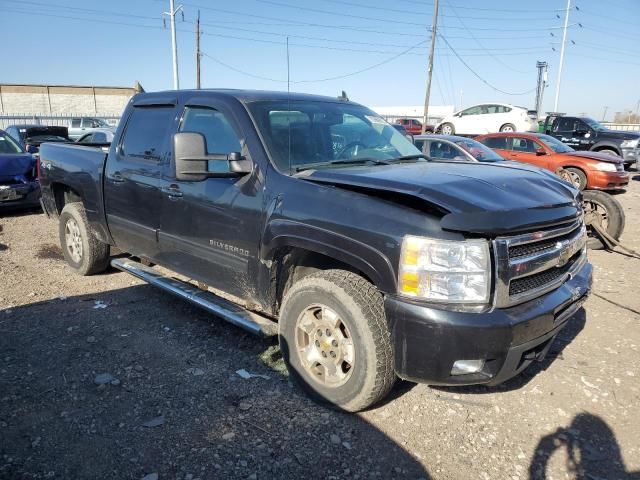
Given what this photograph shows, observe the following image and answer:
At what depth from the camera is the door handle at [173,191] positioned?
12.5ft

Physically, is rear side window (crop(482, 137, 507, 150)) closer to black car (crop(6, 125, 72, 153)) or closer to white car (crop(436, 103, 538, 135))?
white car (crop(436, 103, 538, 135))

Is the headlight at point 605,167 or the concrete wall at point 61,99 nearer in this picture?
the headlight at point 605,167

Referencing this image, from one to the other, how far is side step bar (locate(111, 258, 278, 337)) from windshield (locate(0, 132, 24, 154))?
6.46 m

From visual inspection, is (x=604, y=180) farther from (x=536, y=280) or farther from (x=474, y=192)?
(x=474, y=192)

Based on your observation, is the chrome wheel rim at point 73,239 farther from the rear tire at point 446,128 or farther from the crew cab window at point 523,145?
the rear tire at point 446,128

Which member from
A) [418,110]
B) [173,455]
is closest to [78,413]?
[173,455]

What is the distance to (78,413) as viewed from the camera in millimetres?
2982

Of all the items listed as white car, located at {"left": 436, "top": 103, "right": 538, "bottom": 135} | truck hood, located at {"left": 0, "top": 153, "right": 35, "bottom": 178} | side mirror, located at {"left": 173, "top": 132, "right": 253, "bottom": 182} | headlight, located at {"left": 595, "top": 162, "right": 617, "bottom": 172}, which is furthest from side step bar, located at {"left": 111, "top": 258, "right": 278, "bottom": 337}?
white car, located at {"left": 436, "top": 103, "right": 538, "bottom": 135}

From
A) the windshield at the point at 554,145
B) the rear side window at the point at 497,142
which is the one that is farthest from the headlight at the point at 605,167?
the rear side window at the point at 497,142

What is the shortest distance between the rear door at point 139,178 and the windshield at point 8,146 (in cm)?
616

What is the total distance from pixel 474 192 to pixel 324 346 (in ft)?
4.20

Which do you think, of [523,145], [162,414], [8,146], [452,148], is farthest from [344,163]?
[523,145]

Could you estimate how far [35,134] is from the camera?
1391cm

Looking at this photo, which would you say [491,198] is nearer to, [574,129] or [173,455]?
[173,455]
